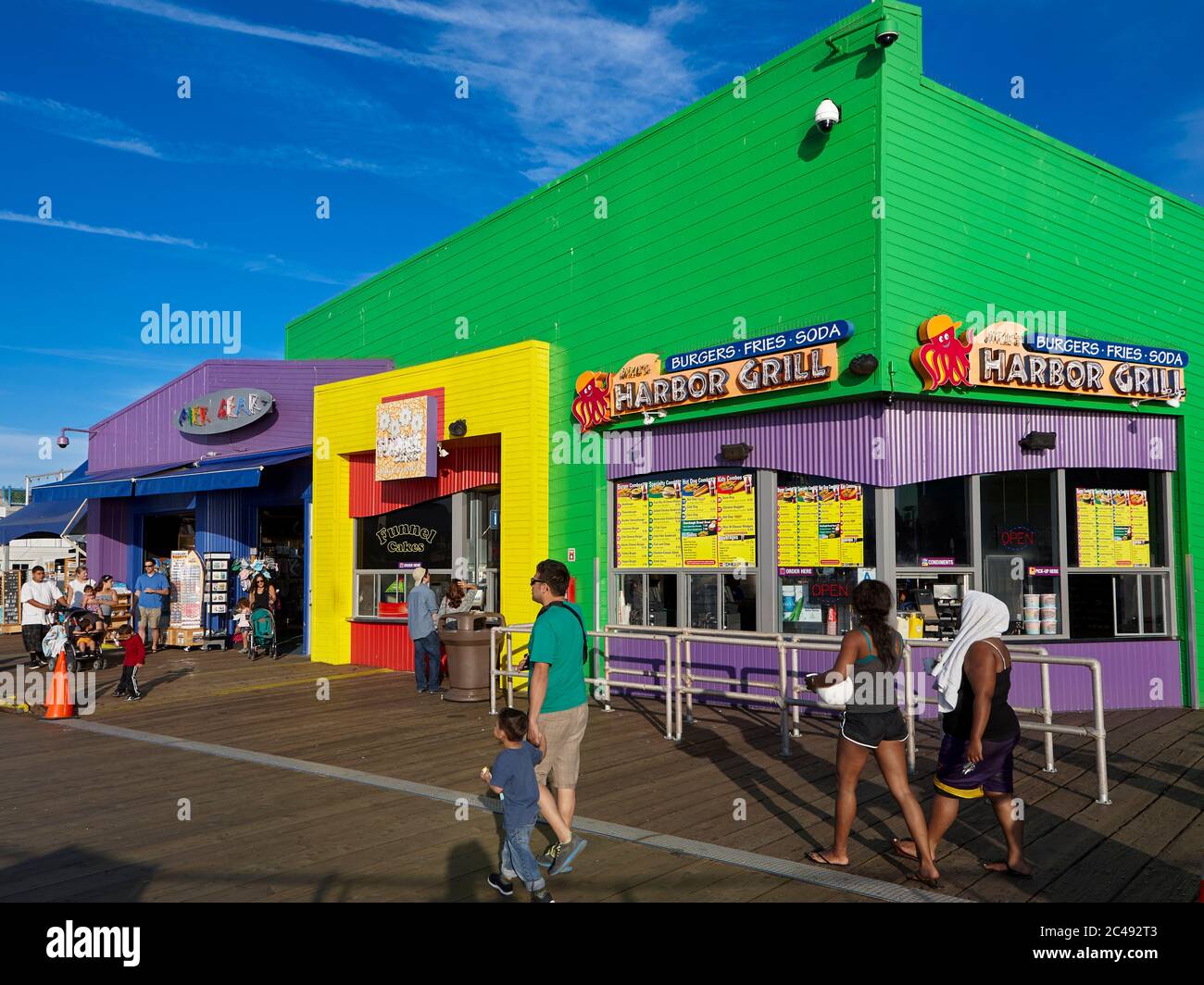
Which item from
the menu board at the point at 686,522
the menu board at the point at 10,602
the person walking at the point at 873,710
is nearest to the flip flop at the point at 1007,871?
the person walking at the point at 873,710

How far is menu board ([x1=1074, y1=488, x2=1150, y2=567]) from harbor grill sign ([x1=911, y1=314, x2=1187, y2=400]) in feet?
3.92

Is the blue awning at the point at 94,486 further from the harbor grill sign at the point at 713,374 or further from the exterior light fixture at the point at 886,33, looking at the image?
the exterior light fixture at the point at 886,33

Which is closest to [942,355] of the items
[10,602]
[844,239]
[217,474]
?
[844,239]

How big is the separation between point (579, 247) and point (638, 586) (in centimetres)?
480

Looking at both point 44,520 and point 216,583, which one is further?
point 44,520

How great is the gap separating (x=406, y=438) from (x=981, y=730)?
11465mm

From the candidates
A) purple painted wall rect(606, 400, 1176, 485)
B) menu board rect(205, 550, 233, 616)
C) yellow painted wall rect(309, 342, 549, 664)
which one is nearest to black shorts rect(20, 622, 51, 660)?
menu board rect(205, 550, 233, 616)

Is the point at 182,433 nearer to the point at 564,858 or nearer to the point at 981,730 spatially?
the point at 564,858

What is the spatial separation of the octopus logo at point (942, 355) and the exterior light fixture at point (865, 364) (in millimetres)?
490

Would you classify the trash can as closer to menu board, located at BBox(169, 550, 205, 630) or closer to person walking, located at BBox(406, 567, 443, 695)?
person walking, located at BBox(406, 567, 443, 695)

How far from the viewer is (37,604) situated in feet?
48.2

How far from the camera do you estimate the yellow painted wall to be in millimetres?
13422
